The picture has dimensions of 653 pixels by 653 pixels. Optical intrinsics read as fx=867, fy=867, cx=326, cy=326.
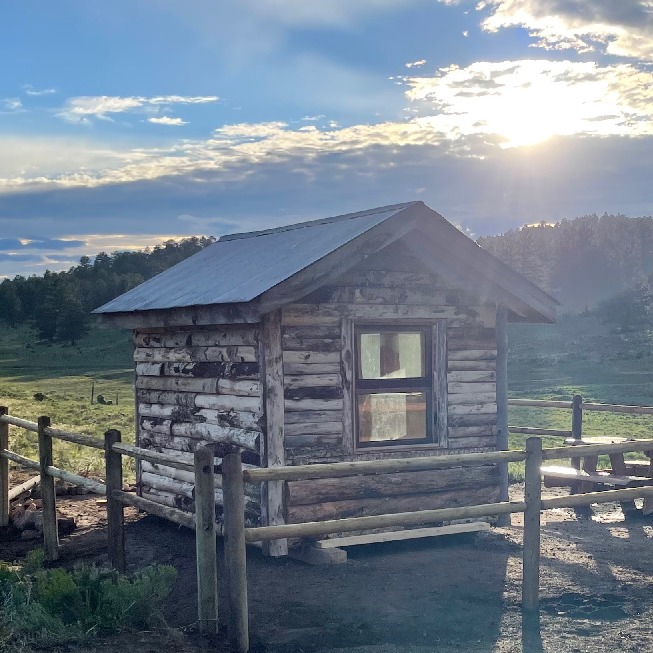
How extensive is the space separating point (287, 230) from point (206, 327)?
9.16ft

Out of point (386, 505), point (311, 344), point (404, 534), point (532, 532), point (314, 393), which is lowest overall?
point (404, 534)

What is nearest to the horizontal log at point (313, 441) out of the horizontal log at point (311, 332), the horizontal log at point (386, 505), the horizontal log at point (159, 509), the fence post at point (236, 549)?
the horizontal log at point (386, 505)

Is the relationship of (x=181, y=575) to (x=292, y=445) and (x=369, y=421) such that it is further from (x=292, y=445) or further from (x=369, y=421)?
(x=369, y=421)

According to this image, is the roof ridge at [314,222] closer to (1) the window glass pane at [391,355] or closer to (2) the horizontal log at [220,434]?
(1) the window glass pane at [391,355]

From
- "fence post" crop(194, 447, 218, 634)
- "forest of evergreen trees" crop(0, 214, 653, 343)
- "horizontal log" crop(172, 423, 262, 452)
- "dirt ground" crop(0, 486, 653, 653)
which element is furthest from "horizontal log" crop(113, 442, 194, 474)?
"forest of evergreen trees" crop(0, 214, 653, 343)

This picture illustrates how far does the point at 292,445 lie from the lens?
9.64 m

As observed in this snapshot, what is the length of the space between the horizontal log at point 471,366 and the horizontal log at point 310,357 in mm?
1648

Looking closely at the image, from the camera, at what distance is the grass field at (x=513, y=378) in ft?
91.9

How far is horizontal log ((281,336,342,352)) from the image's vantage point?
31.6 feet

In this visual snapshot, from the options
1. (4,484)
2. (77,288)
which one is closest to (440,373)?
(4,484)

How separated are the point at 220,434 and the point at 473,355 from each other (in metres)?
3.30

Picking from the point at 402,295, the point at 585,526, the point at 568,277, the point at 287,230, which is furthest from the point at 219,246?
the point at 568,277

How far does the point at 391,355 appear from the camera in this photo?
10.4 metres

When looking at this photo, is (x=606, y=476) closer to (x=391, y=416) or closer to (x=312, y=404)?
(x=391, y=416)
